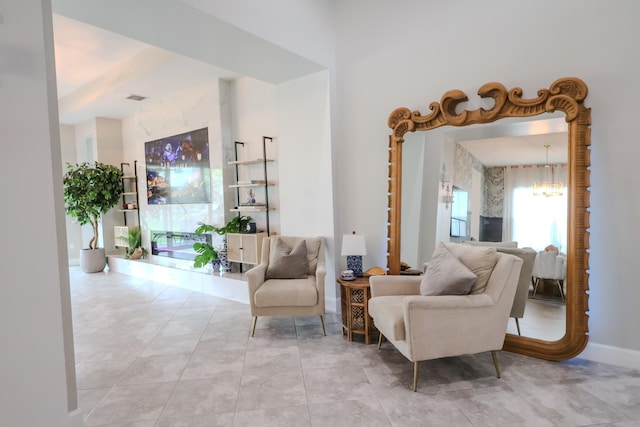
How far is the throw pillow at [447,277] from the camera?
234 centimetres

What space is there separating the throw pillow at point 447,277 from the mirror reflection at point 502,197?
0.53 m

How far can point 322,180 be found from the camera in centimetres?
378

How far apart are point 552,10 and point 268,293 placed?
3.19m

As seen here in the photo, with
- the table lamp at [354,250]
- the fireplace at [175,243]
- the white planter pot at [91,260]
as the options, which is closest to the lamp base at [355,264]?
the table lamp at [354,250]

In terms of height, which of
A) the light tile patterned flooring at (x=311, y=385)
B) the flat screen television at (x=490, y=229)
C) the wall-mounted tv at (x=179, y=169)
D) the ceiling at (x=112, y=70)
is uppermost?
the ceiling at (x=112, y=70)

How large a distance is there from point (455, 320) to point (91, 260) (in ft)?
21.9

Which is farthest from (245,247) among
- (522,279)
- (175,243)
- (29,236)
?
(522,279)

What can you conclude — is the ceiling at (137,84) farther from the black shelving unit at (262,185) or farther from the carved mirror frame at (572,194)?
the black shelving unit at (262,185)

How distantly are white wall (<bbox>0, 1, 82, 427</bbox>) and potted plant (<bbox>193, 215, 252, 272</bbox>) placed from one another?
9.38ft

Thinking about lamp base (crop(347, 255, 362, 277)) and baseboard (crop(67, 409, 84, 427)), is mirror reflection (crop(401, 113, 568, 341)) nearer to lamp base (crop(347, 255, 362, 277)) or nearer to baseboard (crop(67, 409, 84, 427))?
lamp base (crop(347, 255, 362, 277))

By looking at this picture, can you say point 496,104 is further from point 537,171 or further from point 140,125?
point 140,125

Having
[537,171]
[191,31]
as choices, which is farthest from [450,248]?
[191,31]

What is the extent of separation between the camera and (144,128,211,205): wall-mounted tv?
527 centimetres

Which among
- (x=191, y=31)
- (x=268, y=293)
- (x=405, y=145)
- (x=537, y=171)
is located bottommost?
(x=268, y=293)
